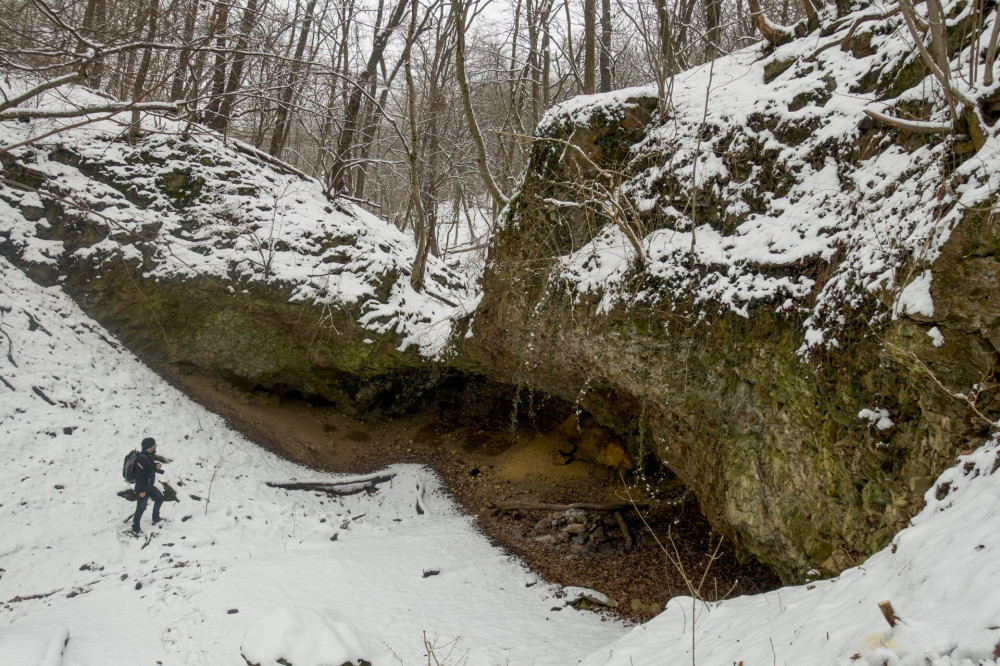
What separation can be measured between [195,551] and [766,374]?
24.0 feet

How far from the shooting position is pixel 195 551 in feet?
22.4

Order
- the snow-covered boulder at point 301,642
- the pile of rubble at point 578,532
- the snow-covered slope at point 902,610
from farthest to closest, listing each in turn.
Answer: the pile of rubble at point 578,532 → the snow-covered boulder at point 301,642 → the snow-covered slope at point 902,610

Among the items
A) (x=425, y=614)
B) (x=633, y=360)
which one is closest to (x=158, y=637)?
(x=425, y=614)

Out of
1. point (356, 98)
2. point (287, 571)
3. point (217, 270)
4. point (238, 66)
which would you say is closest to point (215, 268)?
point (217, 270)

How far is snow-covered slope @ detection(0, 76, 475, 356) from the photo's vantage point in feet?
32.3

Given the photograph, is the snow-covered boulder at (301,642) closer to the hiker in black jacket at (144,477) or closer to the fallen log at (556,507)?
the hiker in black jacket at (144,477)

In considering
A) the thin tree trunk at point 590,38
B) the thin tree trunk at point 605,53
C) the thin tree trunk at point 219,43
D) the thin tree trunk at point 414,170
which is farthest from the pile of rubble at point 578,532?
the thin tree trunk at point 605,53

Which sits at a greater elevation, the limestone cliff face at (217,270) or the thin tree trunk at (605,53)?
the thin tree trunk at (605,53)

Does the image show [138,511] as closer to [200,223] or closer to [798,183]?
[200,223]

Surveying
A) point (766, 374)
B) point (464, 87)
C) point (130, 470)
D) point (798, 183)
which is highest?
point (464, 87)

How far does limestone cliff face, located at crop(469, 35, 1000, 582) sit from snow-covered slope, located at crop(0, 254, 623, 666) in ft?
9.27

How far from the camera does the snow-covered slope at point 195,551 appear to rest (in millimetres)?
5434

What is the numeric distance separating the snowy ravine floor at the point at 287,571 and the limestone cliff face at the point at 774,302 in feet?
2.58

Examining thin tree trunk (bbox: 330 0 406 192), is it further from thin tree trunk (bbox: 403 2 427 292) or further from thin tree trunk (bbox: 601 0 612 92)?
thin tree trunk (bbox: 601 0 612 92)
